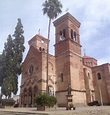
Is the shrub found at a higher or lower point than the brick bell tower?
lower

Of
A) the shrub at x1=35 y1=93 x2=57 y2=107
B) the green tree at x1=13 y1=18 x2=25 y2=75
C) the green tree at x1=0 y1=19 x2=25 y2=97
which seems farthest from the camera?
the green tree at x1=13 y1=18 x2=25 y2=75

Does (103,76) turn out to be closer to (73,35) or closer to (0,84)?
(73,35)

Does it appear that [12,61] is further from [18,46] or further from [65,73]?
[65,73]

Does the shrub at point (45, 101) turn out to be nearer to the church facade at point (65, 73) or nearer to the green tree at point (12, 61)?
the church facade at point (65, 73)

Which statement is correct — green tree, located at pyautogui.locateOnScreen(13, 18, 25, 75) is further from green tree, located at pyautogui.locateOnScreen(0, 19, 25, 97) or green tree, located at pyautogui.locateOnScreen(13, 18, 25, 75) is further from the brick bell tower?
the brick bell tower

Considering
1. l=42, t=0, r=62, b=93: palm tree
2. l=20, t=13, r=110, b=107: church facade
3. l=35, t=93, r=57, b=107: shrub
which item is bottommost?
l=35, t=93, r=57, b=107: shrub

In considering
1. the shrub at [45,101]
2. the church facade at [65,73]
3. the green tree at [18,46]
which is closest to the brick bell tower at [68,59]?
the church facade at [65,73]

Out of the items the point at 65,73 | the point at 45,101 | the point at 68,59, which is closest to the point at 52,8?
the point at 68,59

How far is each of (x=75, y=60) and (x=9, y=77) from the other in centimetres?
1387

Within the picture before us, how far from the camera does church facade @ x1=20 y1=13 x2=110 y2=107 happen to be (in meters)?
30.3

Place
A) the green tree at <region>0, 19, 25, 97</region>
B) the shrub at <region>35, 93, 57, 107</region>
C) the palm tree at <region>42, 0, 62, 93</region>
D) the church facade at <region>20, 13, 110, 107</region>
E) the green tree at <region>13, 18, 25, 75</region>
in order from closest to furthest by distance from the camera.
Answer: the shrub at <region>35, 93, 57, 107</region>
the palm tree at <region>42, 0, 62, 93</region>
the green tree at <region>0, 19, 25, 97</region>
the church facade at <region>20, 13, 110, 107</region>
the green tree at <region>13, 18, 25, 75</region>

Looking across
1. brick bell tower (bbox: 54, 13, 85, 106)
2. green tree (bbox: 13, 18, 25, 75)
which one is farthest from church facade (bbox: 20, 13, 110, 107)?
green tree (bbox: 13, 18, 25, 75)

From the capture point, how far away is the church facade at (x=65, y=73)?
30312 mm

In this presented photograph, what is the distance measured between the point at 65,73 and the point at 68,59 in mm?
2924
